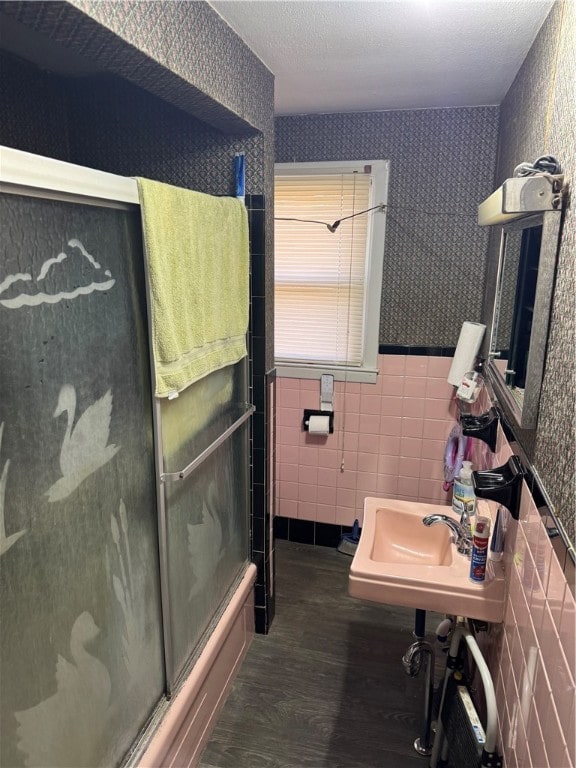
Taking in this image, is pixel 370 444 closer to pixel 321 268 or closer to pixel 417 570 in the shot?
pixel 321 268

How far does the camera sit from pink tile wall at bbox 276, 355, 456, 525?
2.79 metres

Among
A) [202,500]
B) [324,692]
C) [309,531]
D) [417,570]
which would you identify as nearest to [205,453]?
[202,500]

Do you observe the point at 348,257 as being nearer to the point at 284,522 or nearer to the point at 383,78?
the point at 383,78

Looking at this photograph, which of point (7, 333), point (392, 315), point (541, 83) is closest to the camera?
point (7, 333)

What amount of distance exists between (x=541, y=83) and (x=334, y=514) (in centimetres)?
232

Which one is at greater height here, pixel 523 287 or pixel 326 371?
pixel 523 287

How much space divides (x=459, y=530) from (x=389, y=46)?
5.47ft

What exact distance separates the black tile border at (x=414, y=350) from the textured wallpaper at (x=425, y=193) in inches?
1.1

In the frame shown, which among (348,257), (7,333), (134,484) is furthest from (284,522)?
(7,333)

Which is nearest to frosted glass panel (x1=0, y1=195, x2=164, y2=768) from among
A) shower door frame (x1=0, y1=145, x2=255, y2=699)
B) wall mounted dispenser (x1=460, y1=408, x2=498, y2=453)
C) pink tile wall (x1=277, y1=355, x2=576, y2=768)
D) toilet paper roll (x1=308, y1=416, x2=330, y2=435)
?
shower door frame (x1=0, y1=145, x2=255, y2=699)

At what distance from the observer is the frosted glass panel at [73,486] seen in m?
0.95

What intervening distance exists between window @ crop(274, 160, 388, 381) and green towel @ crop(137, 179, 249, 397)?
2.97ft

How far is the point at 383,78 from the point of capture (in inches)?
81.6

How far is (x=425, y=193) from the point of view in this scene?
2588 millimetres
